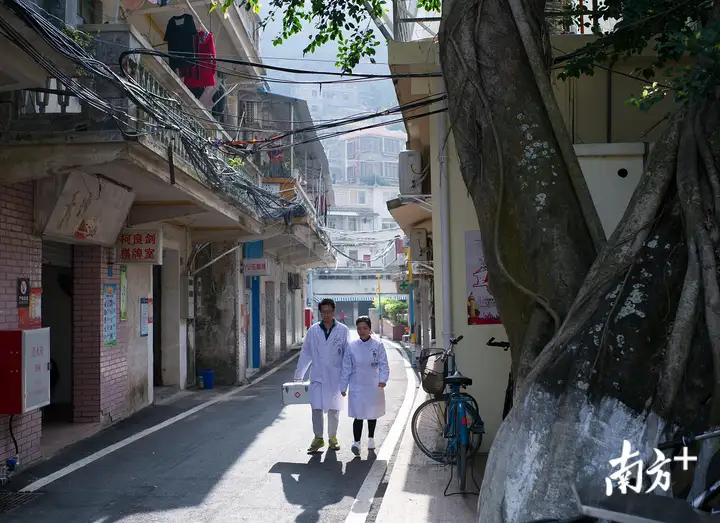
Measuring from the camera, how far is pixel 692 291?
370 cm

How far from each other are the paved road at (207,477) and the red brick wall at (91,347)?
454 millimetres

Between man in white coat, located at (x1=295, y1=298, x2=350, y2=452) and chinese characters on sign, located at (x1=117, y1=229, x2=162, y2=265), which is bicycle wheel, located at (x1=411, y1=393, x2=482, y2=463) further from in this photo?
chinese characters on sign, located at (x1=117, y1=229, x2=162, y2=265)

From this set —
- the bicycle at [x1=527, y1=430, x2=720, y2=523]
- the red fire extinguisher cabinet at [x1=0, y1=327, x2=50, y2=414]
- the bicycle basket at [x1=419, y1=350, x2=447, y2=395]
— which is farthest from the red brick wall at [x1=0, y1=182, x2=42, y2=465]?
the bicycle at [x1=527, y1=430, x2=720, y2=523]

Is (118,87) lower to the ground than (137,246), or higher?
higher

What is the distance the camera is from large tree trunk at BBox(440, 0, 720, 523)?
3666 mm

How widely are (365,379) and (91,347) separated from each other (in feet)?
14.5

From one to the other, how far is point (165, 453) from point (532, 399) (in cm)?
612

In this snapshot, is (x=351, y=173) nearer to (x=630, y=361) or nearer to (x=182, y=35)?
(x=182, y=35)

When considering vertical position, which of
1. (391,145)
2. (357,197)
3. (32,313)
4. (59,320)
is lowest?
(59,320)

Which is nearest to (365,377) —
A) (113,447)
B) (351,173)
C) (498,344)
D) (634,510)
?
(498,344)

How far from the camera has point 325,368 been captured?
9.16 meters

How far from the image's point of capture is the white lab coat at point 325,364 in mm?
9055

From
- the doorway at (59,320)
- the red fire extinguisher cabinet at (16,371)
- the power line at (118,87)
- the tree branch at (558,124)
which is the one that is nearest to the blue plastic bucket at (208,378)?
the doorway at (59,320)

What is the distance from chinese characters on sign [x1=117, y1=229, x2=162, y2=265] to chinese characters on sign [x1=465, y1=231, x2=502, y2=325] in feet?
19.0
